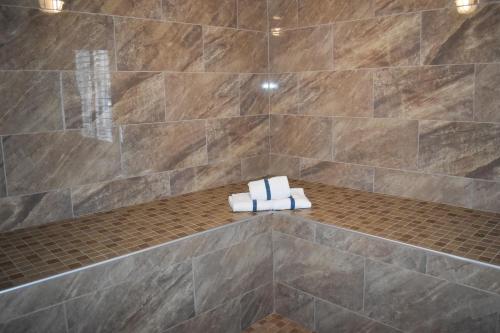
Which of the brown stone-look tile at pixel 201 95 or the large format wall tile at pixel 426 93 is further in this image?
the brown stone-look tile at pixel 201 95

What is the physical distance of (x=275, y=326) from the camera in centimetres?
253

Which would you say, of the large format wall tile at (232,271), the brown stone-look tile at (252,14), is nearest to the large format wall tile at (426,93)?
the brown stone-look tile at (252,14)

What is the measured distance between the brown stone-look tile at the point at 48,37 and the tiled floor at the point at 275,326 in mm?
1777

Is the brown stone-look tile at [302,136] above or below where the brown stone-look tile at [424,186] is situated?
above

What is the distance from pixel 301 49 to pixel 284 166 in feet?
3.05

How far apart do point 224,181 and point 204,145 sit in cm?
35

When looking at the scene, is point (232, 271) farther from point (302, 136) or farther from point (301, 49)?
point (301, 49)

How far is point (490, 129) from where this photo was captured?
7.91ft

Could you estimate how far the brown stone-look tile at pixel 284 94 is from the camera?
131 inches

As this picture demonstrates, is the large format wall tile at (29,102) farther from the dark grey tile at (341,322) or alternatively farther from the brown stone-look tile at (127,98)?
the dark grey tile at (341,322)

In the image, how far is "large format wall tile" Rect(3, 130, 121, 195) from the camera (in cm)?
227

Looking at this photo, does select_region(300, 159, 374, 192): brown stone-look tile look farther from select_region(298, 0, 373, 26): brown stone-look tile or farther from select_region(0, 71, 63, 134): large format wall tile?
select_region(0, 71, 63, 134): large format wall tile

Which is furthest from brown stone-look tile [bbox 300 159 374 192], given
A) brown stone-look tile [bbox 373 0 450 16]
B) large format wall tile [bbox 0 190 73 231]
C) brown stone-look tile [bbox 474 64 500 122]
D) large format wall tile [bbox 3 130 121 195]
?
large format wall tile [bbox 0 190 73 231]

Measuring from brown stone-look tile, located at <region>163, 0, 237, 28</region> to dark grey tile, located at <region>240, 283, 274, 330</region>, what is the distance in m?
1.82
